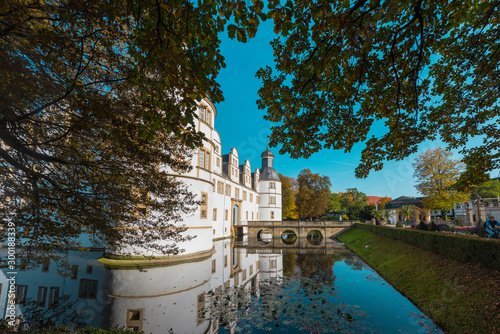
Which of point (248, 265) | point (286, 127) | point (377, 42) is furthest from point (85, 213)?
point (248, 265)

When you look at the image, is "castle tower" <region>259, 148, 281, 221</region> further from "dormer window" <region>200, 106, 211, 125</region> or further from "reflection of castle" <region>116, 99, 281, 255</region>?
"dormer window" <region>200, 106, 211, 125</region>

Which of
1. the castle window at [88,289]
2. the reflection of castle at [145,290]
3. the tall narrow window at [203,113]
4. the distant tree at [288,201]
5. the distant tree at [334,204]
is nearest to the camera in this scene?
the reflection of castle at [145,290]

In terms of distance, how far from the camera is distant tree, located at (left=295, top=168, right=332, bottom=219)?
168 ft

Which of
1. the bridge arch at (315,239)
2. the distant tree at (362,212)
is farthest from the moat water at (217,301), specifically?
the distant tree at (362,212)

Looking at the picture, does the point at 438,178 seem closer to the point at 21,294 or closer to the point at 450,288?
the point at 450,288

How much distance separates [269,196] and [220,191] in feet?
69.3

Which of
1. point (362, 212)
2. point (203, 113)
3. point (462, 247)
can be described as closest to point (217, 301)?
point (462, 247)

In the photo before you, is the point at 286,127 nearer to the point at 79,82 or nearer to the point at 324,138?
the point at 324,138

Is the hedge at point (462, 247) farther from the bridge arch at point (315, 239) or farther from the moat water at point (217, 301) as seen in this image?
the bridge arch at point (315, 239)

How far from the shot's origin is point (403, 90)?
5801 millimetres

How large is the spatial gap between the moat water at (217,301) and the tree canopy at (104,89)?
7.95 feet

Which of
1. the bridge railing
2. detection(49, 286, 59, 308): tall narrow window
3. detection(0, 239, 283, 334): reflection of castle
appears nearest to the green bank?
detection(0, 239, 283, 334): reflection of castle

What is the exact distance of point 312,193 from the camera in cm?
5166

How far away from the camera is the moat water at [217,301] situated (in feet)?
25.6
